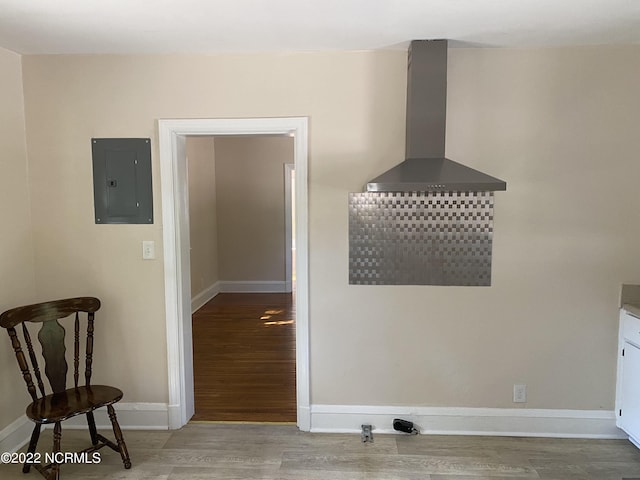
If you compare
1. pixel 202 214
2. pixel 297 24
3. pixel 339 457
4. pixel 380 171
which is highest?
pixel 297 24

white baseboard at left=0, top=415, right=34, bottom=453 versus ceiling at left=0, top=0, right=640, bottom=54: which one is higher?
ceiling at left=0, top=0, right=640, bottom=54

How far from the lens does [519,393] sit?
9.30 feet

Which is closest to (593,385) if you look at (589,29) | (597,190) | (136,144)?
(597,190)

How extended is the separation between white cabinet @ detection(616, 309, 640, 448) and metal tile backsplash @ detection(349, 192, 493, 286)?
0.82 meters

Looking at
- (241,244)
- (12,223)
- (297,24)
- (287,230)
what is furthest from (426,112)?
(241,244)

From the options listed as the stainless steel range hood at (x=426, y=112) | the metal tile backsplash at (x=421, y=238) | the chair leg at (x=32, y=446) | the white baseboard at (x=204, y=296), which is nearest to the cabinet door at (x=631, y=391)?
the metal tile backsplash at (x=421, y=238)

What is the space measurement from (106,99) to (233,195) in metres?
3.97

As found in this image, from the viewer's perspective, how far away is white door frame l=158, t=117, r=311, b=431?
2.76 meters

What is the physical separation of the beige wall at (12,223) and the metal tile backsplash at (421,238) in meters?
2.04

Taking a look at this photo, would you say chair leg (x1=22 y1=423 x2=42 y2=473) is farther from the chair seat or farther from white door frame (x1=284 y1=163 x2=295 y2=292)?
white door frame (x1=284 y1=163 x2=295 y2=292)

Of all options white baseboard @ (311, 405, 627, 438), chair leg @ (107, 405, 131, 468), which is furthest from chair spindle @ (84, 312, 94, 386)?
white baseboard @ (311, 405, 627, 438)

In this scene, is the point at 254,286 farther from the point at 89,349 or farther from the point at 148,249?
the point at 89,349

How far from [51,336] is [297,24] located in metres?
2.21

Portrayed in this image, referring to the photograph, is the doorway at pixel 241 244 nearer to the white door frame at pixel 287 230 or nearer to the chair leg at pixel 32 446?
the white door frame at pixel 287 230
